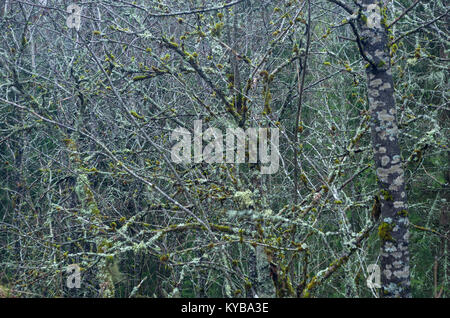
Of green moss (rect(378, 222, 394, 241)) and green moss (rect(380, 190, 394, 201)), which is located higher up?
green moss (rect(380, 190, 394, 201))

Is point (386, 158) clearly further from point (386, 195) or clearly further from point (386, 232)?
point (386, 232)

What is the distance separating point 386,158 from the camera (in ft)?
9.84

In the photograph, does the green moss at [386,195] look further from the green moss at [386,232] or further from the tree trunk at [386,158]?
the green moss at [386,232]

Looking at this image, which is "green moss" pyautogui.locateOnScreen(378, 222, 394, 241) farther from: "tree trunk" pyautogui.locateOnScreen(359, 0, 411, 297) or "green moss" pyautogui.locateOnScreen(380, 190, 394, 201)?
"green moss" pyautogui.locateOnScreen(380, 190, 394, 201)

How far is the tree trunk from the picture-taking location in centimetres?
294

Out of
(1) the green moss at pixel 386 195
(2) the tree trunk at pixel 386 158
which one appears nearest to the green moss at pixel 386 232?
(2) the tree trunk at pixel 386 158

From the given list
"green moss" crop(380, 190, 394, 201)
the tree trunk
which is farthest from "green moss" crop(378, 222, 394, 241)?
"green moss" crop(380, 190, 394, 201)

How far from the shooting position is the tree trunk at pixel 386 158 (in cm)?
294

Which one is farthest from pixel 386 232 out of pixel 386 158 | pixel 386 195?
pixel 386 158

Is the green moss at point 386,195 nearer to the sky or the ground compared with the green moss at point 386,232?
nearer to the sky
